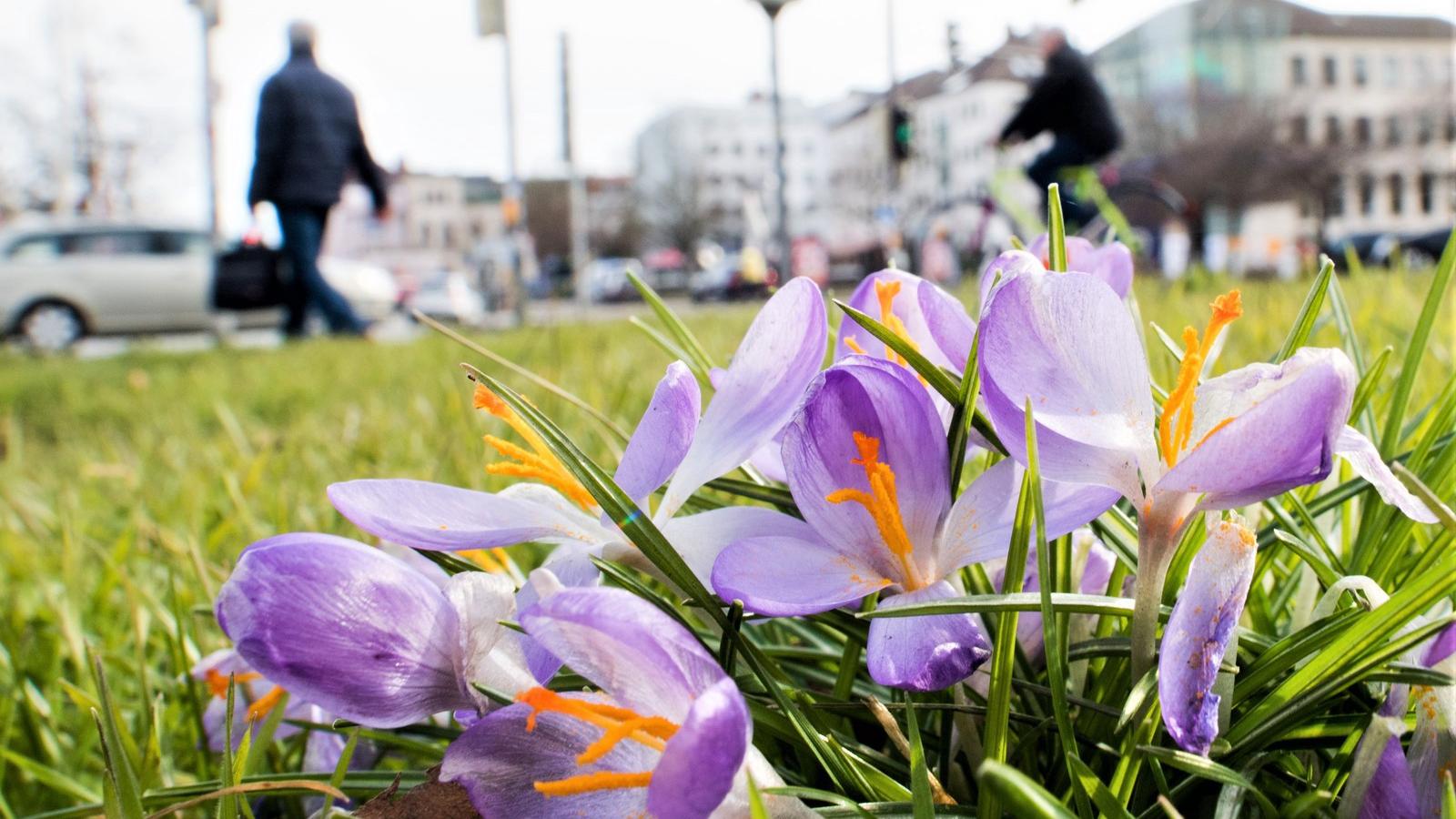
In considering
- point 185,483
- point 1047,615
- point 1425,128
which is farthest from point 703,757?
point 1425,128

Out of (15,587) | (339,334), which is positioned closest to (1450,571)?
(15,587)

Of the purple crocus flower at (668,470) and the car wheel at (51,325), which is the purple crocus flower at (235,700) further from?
the car wheel at (51,325)

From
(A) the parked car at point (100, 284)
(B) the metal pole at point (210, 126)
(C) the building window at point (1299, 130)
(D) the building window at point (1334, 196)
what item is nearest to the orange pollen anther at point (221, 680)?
(B) the metal pole at point (210, 126)

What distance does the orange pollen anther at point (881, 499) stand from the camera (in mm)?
297

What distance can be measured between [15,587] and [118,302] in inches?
449

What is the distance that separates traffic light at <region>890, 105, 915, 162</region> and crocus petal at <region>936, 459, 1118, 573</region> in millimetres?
11028

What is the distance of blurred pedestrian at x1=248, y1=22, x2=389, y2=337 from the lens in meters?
5.38

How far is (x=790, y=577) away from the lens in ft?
1.01

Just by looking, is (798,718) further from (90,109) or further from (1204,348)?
(90,109)

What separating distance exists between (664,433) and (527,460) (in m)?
0.05

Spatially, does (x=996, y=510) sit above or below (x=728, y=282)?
below

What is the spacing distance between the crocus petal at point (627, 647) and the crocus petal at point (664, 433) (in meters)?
0.07

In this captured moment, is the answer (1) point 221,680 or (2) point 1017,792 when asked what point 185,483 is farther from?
(2) point 1017,792

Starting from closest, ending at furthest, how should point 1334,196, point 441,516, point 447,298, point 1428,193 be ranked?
point 441,516 → point 447,298 → point 1334,196 → point 1428,193
